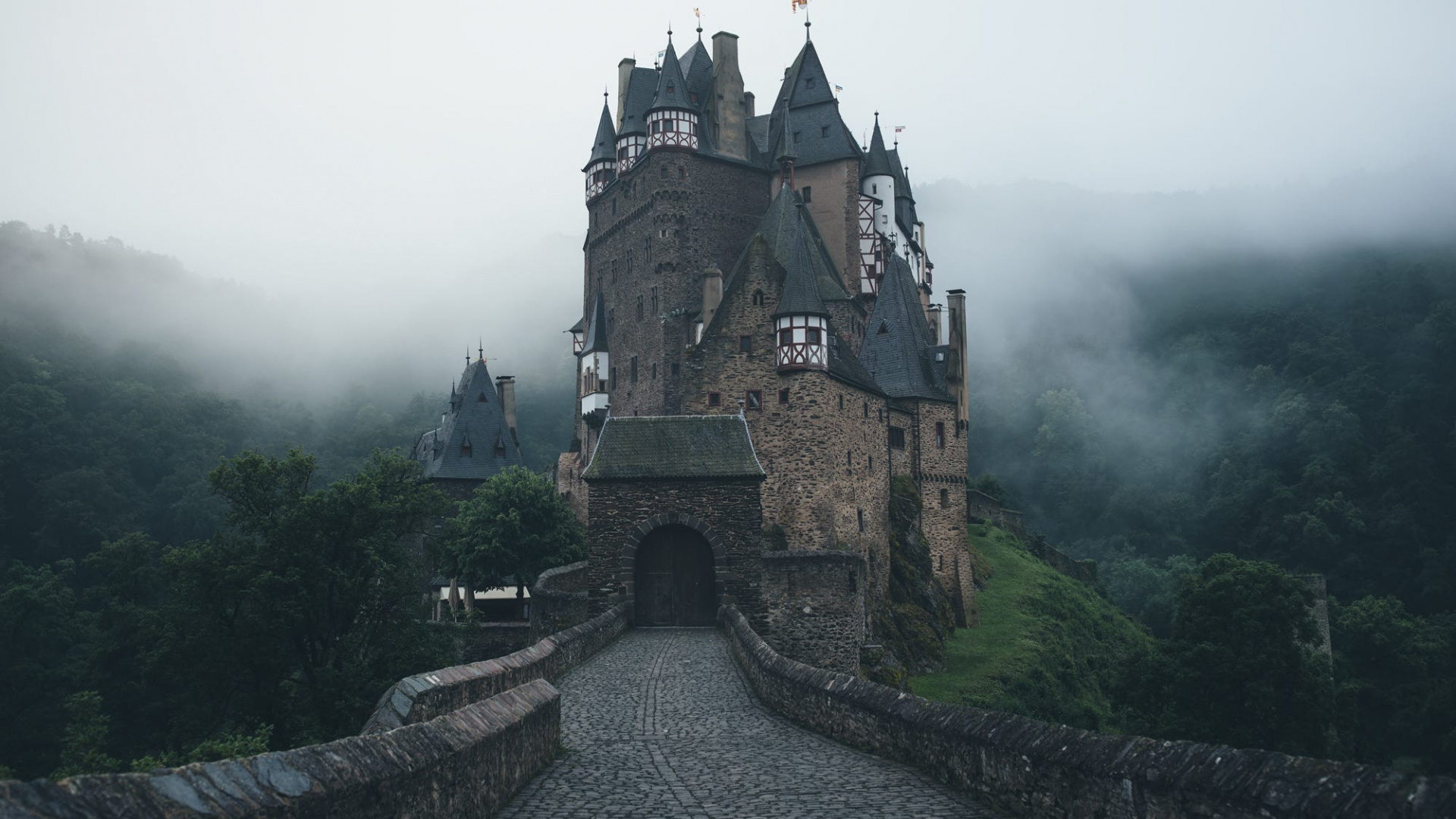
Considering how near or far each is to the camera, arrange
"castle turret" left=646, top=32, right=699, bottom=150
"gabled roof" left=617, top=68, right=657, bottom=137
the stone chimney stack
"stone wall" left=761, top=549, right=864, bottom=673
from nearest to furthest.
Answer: "stone wall" left=761, top=549, right=864, bottom=673 < "castle turret" left=646, top=32, right=699, bottom=150 < the stone chimney stack < "gabled roof" left=617, top=68, right=657, bottom=137

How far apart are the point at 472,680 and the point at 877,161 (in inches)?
1918

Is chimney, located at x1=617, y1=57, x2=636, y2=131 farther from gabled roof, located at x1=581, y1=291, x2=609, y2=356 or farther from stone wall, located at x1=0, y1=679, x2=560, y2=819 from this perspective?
stone wall, located at x1=0, y1=679, x2=560, y2=819

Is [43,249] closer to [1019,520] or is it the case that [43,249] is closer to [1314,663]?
[1019,520]

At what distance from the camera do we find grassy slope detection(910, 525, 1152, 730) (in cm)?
4009

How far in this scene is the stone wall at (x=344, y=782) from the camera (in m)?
5.03

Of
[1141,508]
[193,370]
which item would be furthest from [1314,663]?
[193,370]

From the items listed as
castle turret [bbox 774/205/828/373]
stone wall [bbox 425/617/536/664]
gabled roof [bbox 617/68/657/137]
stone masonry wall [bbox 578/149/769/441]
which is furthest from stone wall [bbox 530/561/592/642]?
gabled roof [bbox 617/68/657/137]

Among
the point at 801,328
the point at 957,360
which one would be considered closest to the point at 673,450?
the point at 801,328

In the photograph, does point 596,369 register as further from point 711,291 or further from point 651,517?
point 651,517

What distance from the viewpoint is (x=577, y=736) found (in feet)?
46.9

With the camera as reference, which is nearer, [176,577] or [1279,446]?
[176,577]

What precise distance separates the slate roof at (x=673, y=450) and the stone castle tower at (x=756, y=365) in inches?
2.5

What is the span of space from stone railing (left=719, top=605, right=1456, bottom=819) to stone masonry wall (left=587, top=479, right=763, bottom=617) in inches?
539

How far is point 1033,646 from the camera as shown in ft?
154
